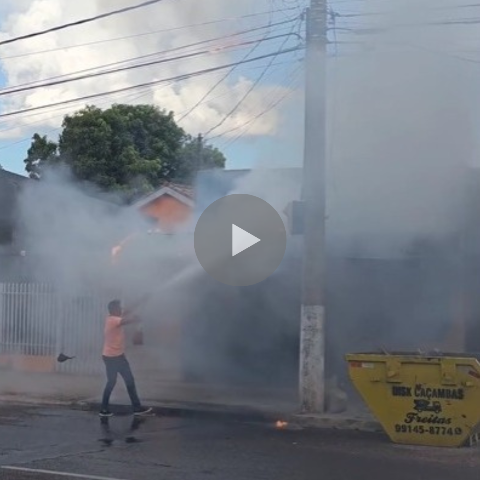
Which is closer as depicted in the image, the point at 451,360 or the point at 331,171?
the point at 451,360

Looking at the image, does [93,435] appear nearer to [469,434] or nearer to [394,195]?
[469,434]

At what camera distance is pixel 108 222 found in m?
14.1

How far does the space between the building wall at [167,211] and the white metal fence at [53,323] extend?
66.5 inches

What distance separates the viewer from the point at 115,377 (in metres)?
11.3

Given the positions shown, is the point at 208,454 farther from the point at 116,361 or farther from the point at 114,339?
the point at 114,339

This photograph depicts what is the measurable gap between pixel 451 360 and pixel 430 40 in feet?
14.9

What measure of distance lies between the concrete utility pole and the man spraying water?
210cm

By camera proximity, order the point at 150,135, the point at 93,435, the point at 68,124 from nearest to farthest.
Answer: the point at 93,435
the point at 68,124
the point at 150,135

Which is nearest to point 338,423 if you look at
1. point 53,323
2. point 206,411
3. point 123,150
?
point 206,411

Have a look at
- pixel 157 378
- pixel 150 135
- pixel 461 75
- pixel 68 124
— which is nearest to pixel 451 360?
pixel 461 75

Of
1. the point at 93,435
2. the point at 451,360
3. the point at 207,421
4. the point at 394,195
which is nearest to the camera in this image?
the point at 451,360

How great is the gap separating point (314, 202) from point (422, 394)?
2.84 m
